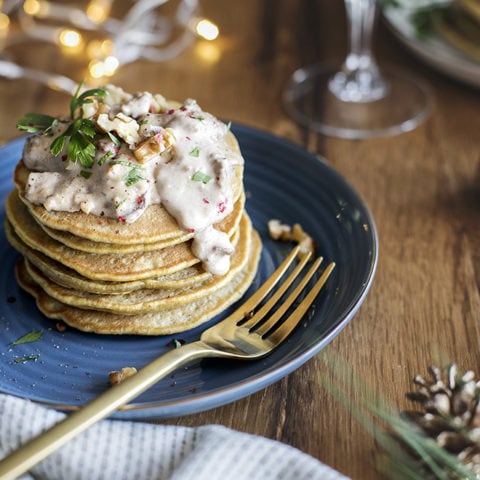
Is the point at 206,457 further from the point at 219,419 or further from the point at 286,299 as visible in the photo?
the point at 286,299

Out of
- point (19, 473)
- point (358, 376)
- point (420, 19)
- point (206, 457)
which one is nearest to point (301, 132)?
point (420, 19)

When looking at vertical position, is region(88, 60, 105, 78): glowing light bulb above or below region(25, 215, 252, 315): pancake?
below

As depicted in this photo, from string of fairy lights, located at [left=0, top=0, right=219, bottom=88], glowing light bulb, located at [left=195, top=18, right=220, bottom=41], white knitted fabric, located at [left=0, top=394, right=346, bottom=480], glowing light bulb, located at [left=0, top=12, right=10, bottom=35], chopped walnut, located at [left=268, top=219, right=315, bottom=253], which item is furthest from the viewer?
glowing light bulb, located at [left=0, top=12, right=10, bottom=35]

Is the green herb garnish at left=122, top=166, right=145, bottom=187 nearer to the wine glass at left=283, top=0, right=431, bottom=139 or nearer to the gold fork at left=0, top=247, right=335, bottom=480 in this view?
the gold fork at left=0, top=247, right=335, bottom=480

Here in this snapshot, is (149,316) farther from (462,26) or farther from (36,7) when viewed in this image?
(36,7)

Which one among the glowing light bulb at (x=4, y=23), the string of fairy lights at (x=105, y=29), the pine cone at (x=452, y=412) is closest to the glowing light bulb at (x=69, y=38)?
the string of fairy lights at (x=105, y=29)

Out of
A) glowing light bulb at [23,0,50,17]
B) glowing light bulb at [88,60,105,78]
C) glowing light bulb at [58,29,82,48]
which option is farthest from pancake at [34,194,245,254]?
glowing light bulb at [23,0,50,17]
